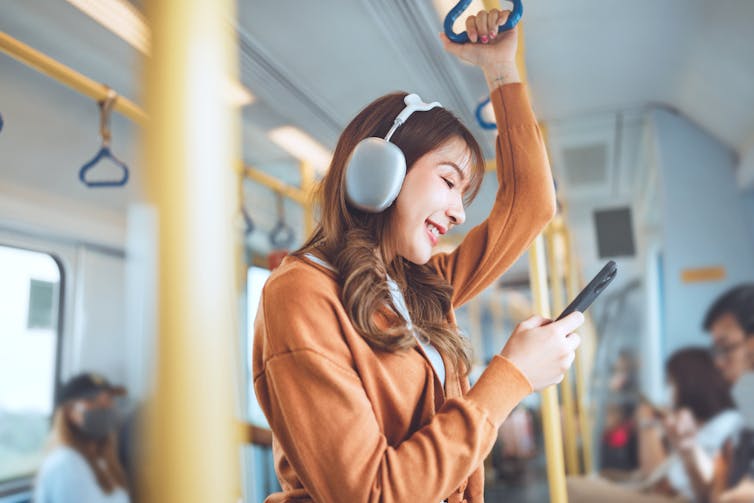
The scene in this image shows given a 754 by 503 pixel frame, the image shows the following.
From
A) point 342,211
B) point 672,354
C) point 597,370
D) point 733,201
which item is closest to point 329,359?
point 342,211

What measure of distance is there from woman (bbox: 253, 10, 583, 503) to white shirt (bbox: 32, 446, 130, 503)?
2.10 m

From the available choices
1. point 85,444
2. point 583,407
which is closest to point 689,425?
point 583,407

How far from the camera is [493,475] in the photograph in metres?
3.14

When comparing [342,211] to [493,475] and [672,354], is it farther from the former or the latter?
[672,354]

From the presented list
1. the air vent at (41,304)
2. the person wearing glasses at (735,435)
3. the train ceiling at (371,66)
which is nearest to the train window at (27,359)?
the air vent at (41,304)

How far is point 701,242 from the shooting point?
325cm

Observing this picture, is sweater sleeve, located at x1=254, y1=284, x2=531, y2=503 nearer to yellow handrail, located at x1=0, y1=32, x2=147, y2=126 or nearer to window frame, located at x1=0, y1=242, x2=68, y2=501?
yellow handrail, located at x1=0, y1=32, x2=147, y2=126

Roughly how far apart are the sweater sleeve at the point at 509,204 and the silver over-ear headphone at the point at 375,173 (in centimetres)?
20

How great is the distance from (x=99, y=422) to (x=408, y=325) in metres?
2.37

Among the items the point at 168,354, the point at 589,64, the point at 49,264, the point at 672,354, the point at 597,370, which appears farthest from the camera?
the point at 672,354

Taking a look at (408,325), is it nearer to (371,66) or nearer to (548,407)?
(548,407)

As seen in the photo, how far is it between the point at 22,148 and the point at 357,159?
49.9 inches

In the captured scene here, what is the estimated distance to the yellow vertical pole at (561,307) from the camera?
39.7 inches

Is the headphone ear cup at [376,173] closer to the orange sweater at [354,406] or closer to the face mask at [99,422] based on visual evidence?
the orange sweater at [354,406]
